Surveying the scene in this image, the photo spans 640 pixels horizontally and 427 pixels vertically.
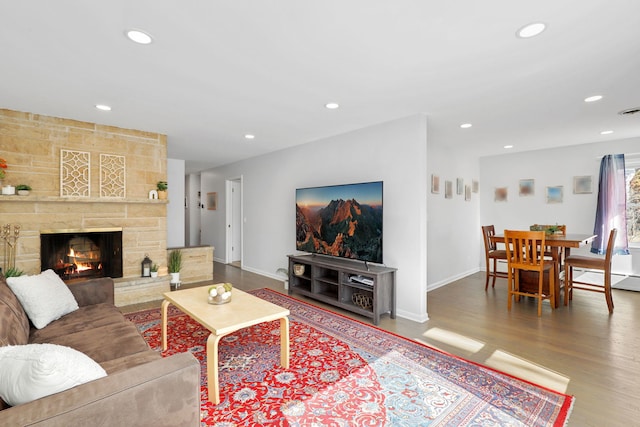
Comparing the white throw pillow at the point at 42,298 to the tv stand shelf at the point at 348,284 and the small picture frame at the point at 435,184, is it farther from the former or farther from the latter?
the small picture frame at the point at 435,184

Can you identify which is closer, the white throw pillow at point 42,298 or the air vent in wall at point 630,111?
the white throw pillow at point 42,298

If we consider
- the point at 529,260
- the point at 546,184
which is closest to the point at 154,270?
the point at 529,260

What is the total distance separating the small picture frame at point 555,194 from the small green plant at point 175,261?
6428 mm

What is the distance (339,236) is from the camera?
4.07 meters

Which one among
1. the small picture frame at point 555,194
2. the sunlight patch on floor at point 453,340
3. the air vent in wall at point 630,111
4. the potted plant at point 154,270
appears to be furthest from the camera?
the small picture frame at point 555,194

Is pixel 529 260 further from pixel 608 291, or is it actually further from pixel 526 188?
pixel 526 188

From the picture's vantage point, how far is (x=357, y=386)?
2164 millimetres

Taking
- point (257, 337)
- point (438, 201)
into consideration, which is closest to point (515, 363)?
point (257, 337)

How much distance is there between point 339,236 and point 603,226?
4.34 metres

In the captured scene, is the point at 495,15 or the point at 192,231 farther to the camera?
the point at 192,231

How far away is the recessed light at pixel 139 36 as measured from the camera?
194 centimetres

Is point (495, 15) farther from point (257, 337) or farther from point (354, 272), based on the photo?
point (257, 337)

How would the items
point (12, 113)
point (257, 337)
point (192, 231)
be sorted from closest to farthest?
point (257, 337)
point (12, 113)
point (192, 231)

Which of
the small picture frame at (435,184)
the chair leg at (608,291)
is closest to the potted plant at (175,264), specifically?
the small picture frame at (435,184)
